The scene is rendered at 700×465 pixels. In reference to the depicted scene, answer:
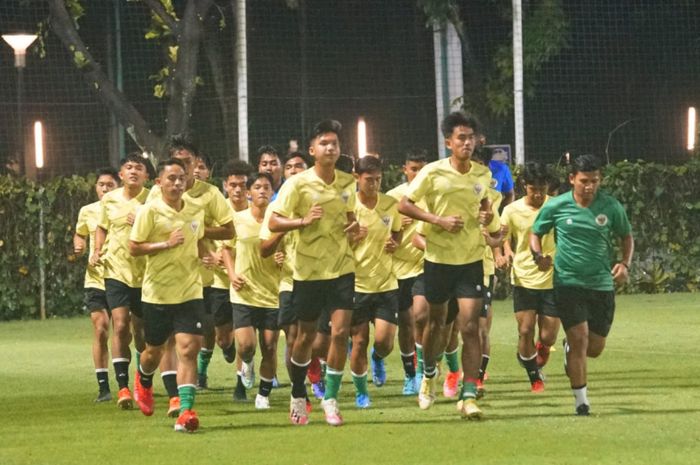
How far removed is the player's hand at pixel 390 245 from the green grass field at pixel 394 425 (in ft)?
4.14

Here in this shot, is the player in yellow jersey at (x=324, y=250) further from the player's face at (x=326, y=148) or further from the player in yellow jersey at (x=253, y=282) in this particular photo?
the player in yellow jersey at (x=253, y=282)

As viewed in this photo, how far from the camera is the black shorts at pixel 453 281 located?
43.6 feet

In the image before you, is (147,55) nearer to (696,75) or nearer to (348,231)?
(696,75)

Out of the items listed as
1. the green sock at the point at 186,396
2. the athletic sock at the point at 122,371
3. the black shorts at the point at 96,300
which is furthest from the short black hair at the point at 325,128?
the black shorts at the point at 96,300

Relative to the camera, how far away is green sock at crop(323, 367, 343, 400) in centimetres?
1294

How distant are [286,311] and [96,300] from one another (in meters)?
2.33

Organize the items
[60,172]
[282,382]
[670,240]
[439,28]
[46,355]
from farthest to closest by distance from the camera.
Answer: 1. [60,172]
2. [439,28]
3. [670,240]
4. [46,355]
5. [282,382]

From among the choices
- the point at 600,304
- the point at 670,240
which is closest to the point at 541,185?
the point at 600,304

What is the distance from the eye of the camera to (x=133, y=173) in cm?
1492

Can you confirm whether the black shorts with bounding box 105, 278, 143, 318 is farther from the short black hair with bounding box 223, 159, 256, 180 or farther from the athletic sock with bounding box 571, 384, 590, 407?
the athletic sock with bounding box 571, 384, 590, 407

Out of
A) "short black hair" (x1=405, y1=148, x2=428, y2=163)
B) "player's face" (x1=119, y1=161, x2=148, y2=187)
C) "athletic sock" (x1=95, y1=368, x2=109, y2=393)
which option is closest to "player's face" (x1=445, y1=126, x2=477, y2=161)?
"short black hair" (x1=405, y1=148, x2=428, y2=163)

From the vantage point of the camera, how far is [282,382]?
16453 mm

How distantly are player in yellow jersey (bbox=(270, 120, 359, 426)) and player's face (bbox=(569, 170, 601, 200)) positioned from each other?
172 cm

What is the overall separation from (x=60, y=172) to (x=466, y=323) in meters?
19.3
